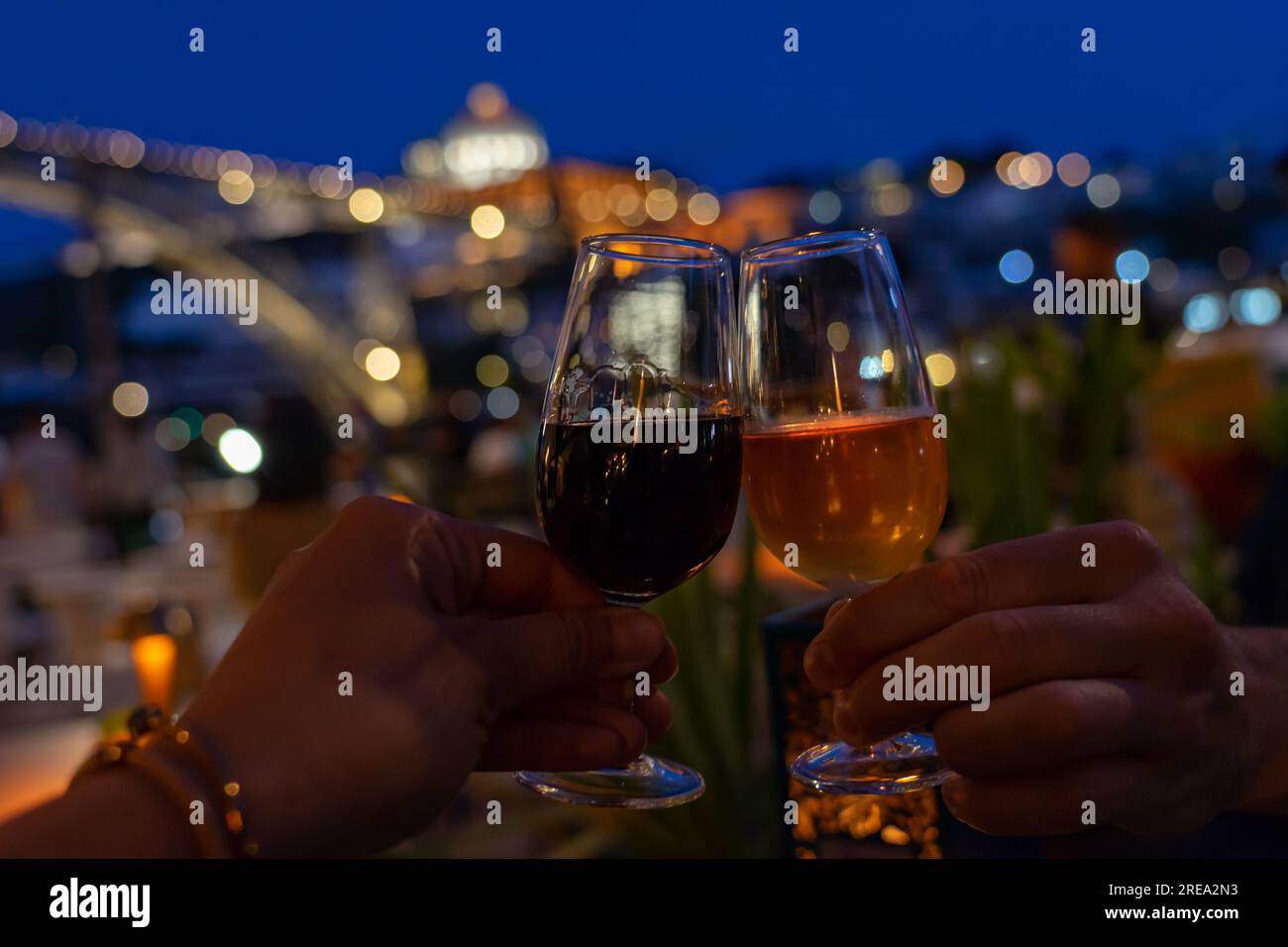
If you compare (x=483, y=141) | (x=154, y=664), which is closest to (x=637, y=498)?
(x=154, y=664)

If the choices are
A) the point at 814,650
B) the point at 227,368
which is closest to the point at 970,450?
the point at 814,650

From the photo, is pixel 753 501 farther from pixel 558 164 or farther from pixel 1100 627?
pixel 558 164

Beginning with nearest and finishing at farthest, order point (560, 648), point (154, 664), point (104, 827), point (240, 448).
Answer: point (104, 827), point (560, 648), point (154, 664), point (240, 448)

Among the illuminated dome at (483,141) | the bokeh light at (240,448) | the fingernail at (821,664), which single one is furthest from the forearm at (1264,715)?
the illuminated dome at (483,141)

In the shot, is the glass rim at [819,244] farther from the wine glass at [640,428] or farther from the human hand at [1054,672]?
the human hand at [1054,672]

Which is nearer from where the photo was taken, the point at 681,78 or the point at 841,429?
the point at 841,429

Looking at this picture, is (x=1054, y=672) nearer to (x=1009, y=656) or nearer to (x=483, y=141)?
(x=1009, y=656)

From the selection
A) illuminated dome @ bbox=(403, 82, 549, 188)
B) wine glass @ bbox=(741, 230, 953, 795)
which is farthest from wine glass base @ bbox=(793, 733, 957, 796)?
illuminated dome @ bbox=(403, 82, 549, 188)
